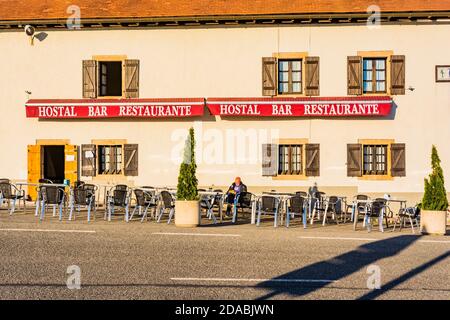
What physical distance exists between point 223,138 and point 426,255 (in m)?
9.98

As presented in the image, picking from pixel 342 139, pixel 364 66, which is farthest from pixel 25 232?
pixel 364 66

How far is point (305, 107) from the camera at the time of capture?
19.1 meters

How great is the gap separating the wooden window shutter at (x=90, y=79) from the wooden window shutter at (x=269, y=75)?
5748 millimetres

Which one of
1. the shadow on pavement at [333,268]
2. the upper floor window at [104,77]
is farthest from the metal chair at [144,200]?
the shadow on pavement at [333,268]

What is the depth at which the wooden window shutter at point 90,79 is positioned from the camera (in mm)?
20047

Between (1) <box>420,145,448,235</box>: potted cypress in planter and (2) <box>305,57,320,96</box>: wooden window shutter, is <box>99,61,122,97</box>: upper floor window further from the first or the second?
(1) <box>420,145,448,235</box>: potted cypress in planter

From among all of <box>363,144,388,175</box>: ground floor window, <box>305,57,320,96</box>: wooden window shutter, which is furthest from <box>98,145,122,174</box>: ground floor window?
<box>363,144,388,175</box>: ground floor window

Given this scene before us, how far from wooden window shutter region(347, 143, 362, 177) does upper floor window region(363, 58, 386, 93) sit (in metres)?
1.94

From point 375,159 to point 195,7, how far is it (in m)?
8.04

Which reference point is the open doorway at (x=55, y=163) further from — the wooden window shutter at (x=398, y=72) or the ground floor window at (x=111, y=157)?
the wooden window shutter at (x=398, y=72)

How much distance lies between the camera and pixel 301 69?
19672 mm

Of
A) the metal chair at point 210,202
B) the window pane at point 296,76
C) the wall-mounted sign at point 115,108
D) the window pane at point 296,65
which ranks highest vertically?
the window pane at point 296,65

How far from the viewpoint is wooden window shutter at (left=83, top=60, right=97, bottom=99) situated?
20.0 m

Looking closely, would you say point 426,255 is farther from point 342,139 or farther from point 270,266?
Result: point 342,139
